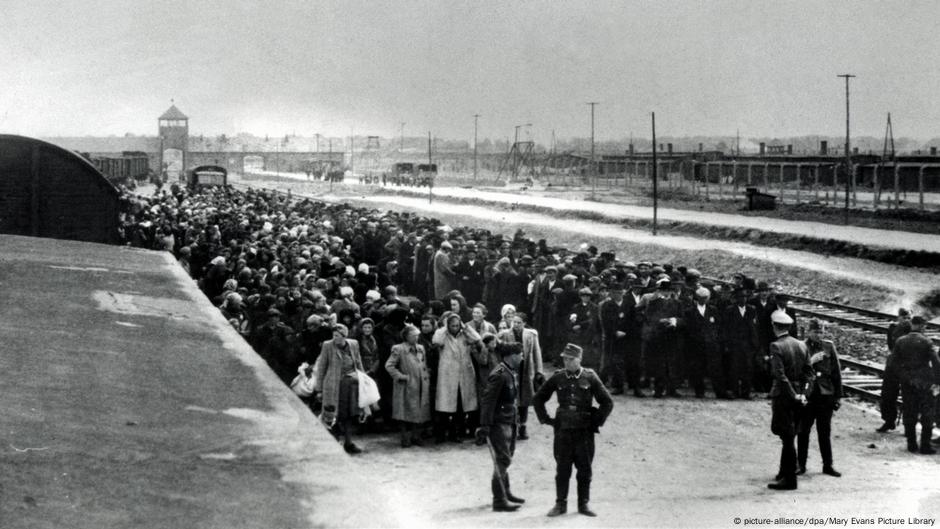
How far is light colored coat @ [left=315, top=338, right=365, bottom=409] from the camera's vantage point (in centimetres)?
965

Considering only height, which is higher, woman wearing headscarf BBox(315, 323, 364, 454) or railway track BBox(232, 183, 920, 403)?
woman wearing headscarf BBox(315, 323, 364, 454)

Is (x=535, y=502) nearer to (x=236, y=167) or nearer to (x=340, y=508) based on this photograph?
(x=340, y=508)

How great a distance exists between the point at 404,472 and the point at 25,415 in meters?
7.40

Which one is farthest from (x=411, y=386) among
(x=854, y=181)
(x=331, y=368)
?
(x=854, y=181)

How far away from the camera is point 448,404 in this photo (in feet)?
34.1

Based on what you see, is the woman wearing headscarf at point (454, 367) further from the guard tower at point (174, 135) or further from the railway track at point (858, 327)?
the guard tower at point (174, 135)

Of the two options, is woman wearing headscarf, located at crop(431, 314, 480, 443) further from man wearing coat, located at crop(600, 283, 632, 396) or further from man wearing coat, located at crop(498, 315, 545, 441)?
man wearing coat, located at crop(600, 283, 632, 396)

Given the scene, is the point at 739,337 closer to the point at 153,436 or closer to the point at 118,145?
the point at 153,436

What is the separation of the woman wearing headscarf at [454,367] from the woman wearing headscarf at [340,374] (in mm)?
1012

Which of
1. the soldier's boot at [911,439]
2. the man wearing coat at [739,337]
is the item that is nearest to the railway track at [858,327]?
the man wearing coat at [739,337]

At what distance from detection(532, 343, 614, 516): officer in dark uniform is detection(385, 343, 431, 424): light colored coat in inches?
101

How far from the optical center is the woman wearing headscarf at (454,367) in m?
10.3

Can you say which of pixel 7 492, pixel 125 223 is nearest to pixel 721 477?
pixel 7 492

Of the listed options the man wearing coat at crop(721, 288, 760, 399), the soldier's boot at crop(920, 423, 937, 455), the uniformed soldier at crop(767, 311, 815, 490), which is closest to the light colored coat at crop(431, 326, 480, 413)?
the uniformed soldier at crop(767, 311, 815, 490)
